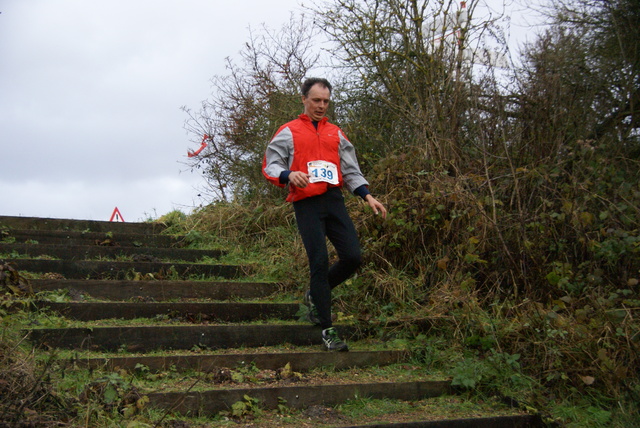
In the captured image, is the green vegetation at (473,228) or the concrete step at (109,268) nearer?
the green vegetation at (473,228)

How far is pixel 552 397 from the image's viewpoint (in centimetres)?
437

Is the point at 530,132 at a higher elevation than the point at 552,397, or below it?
higher

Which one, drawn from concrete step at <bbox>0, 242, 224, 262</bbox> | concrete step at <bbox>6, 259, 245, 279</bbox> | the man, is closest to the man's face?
the man

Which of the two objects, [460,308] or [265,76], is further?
[265,76]

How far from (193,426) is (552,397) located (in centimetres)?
243

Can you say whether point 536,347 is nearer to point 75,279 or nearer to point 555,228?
point 555,228

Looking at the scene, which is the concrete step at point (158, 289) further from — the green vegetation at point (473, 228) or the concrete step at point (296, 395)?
the concrete step at point (296, 395)

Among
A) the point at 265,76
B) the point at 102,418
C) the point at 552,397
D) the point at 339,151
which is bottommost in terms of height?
the point at 552,397

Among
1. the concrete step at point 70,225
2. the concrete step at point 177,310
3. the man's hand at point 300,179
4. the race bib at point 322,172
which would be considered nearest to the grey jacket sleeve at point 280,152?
the race bib at point 322,172

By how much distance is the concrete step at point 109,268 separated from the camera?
5.79 meters

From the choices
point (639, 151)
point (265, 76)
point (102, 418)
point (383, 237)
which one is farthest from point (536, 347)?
point (265, 76)

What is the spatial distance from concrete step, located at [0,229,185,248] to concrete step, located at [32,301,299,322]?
7.29 ft

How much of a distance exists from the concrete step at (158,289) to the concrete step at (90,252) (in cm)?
103

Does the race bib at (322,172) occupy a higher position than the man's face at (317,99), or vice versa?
the man's face at (317,99)
